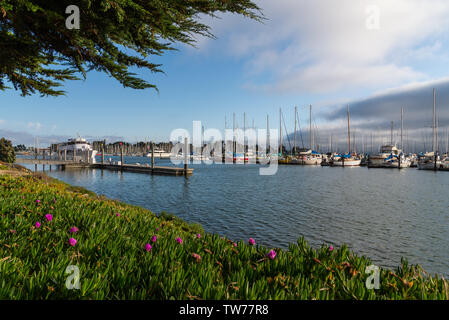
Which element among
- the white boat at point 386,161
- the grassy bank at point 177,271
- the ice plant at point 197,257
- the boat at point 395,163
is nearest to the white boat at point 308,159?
the white boat at point 386,161

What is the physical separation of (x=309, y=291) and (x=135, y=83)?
29.0ft

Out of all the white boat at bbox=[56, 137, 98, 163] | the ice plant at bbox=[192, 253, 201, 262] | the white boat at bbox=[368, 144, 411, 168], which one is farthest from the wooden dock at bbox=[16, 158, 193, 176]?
the white boat at bbox=[368, 144, 411, 168]

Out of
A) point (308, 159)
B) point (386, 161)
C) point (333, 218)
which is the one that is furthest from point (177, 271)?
point (308, 159)

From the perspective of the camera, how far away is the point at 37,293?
2021 mm

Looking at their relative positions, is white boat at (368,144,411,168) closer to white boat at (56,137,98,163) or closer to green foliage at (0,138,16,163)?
white boat at (56,137,98,163)

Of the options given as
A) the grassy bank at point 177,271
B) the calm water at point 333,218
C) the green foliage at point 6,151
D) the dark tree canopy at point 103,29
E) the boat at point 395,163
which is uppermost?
the dark tree canopy at point 103,29

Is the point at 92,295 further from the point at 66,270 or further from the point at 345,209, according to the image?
the point at 345,209

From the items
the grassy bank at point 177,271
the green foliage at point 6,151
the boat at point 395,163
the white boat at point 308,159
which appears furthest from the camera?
the white boat at point 308,159

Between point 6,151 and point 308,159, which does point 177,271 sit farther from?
point 308,159

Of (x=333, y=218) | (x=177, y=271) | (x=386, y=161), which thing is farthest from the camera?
(x=386, y=161)

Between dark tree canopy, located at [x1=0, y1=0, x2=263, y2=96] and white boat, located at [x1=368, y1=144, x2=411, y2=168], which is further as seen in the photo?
white boat, located at [x1=368, y1=144, x2=411, y2=168]

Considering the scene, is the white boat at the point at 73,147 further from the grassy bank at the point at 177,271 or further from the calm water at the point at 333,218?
the grassy bank at the point at 177,271

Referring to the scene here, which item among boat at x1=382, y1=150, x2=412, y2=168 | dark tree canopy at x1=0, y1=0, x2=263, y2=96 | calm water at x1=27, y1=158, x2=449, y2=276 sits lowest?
calm water at x1=27, y1=158, x2=449, y2=276
